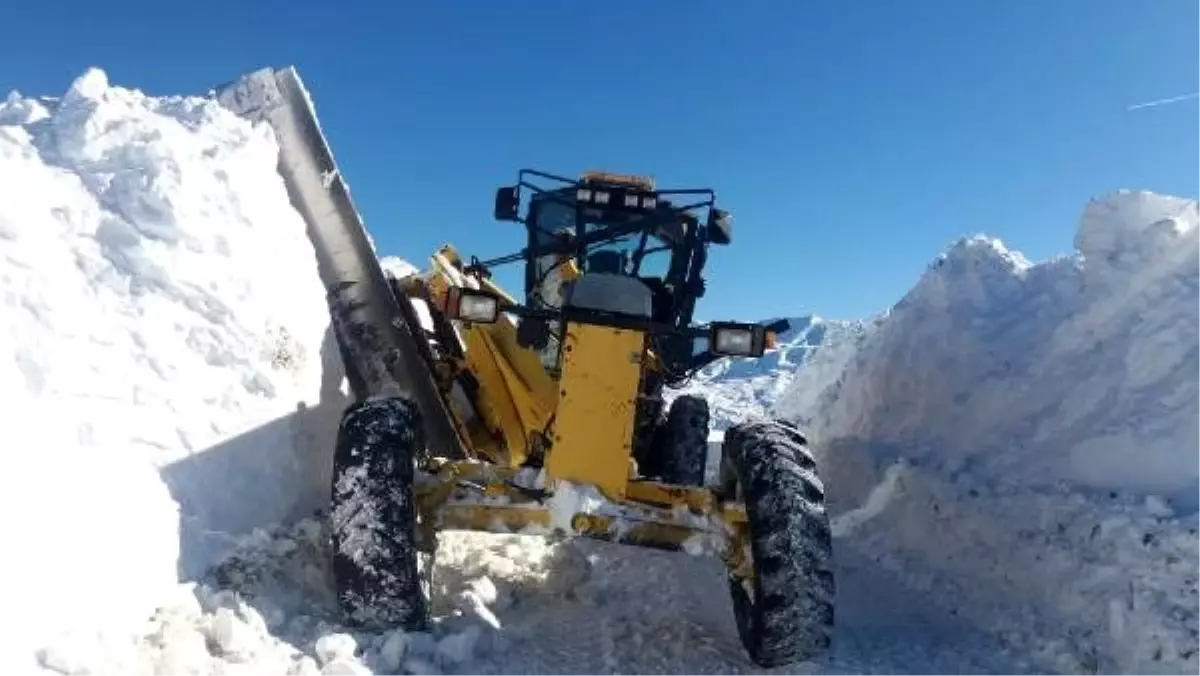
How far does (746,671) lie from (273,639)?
2468mm

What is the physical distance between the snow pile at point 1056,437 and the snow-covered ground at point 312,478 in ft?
0.08

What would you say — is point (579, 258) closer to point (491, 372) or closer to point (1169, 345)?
point (491, 372)

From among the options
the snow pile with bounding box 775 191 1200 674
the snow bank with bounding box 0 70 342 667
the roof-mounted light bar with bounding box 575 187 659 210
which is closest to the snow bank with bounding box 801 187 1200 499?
the snow pile with bounding box 775 191 1200 674

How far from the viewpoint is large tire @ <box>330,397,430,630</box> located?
5406mm

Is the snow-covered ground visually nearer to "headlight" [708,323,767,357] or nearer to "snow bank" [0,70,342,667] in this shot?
"snow bank" [0,70,342,667]

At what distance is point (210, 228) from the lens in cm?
726

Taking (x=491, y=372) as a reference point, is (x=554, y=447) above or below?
below

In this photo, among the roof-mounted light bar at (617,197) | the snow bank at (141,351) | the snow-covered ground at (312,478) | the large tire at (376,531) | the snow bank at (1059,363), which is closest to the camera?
the snow bank at (141,351)

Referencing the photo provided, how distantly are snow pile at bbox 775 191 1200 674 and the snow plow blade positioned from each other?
13.2 ft

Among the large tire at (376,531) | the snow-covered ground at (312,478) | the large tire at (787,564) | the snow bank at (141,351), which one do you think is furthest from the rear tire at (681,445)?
the large tire at (376,531)

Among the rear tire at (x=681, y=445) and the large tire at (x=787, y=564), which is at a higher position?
the rear tire at (x=681, y=445)

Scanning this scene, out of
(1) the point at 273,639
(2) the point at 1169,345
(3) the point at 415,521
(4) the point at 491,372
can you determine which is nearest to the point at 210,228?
(4) the point at 491,372

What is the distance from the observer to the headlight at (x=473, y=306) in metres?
6.11

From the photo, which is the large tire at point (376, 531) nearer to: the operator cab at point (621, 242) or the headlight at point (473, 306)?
the headlight at point (473, 306)
